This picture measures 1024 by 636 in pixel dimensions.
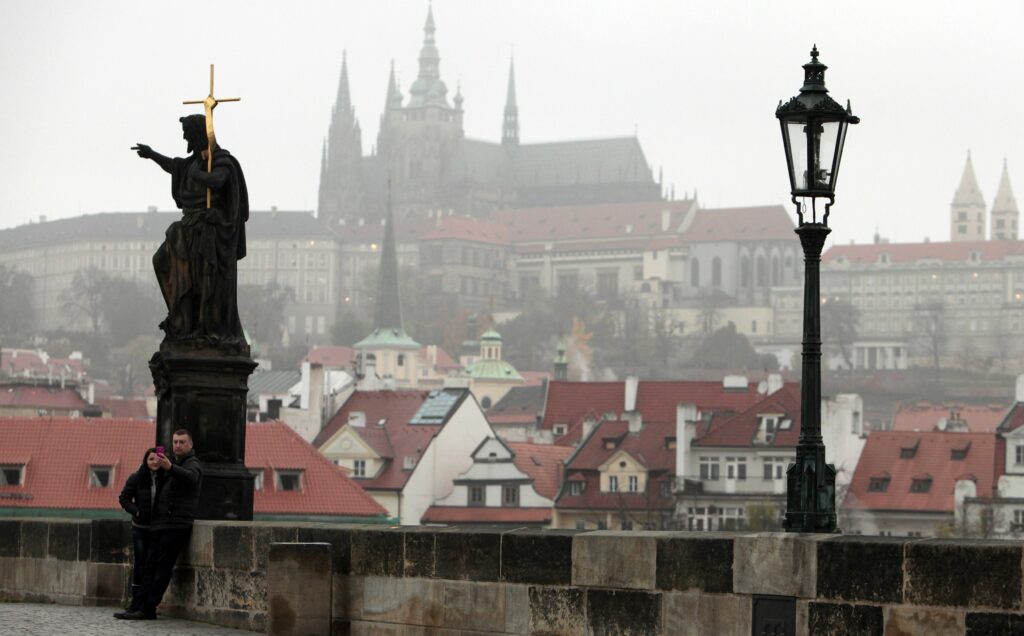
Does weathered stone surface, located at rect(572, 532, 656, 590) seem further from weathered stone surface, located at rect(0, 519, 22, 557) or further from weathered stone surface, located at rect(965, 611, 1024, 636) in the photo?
weathered stone surface, located at rect(0, 519, 22, 557)

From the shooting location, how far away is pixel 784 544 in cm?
960

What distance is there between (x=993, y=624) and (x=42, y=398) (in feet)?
301

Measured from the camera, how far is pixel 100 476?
50594 millimetres

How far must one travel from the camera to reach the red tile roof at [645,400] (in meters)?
82.6

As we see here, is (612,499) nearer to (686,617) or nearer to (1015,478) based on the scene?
(1015,478)

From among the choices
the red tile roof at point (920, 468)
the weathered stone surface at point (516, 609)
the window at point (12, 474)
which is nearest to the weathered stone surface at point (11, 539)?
the weathered stone surface at point (516, 609)

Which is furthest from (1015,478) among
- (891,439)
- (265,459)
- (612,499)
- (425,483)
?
(265,459)

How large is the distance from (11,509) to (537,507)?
29.1 m

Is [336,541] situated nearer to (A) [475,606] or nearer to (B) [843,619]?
(A) [475,606]

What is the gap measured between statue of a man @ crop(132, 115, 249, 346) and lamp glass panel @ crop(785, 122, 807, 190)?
3553 millimetres

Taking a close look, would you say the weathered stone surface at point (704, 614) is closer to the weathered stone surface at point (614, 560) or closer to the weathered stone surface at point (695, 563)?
the weathered stone surface at point (695, 563)

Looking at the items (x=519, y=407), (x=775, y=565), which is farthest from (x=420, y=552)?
(x=519, y=407)

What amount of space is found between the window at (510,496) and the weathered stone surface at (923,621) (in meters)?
66.0

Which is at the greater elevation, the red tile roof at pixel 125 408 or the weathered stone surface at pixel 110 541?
the red tile roof at pixel 125 408
